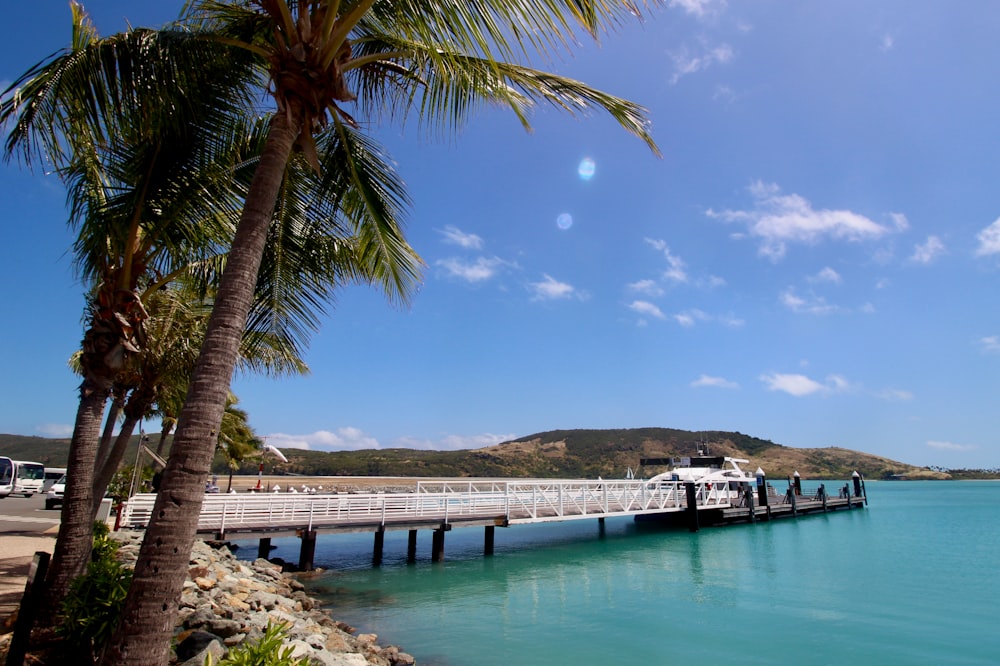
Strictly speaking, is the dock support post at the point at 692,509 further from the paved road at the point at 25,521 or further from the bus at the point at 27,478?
the bus at the point at 27,478

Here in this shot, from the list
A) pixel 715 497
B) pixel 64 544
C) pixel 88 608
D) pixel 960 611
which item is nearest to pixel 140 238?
pixel 64 544

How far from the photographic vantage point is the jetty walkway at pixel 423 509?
17203mm

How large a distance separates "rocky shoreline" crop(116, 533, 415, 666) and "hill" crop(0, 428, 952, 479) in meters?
60.2

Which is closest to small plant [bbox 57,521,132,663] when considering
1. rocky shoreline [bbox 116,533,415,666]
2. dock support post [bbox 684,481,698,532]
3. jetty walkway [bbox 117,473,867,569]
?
rocky shoreline [bbox 116,533,415,666]

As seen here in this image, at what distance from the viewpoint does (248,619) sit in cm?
820

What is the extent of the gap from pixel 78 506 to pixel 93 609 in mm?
1317

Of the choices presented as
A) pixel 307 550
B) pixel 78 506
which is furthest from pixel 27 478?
pixel 78 506

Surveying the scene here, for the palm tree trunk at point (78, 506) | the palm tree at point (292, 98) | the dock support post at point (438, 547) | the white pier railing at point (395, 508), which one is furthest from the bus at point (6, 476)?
the palm tree at point (292, 98)

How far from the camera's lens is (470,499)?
2228cm

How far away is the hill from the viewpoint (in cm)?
8312

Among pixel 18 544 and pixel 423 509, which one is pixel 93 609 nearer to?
pixel 18 544

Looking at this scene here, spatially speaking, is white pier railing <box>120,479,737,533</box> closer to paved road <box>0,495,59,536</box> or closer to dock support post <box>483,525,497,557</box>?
dock support post <box>483,525,497,557</box>

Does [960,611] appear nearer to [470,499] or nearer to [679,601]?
[679,601]

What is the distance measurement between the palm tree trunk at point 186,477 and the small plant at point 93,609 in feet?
6.81
